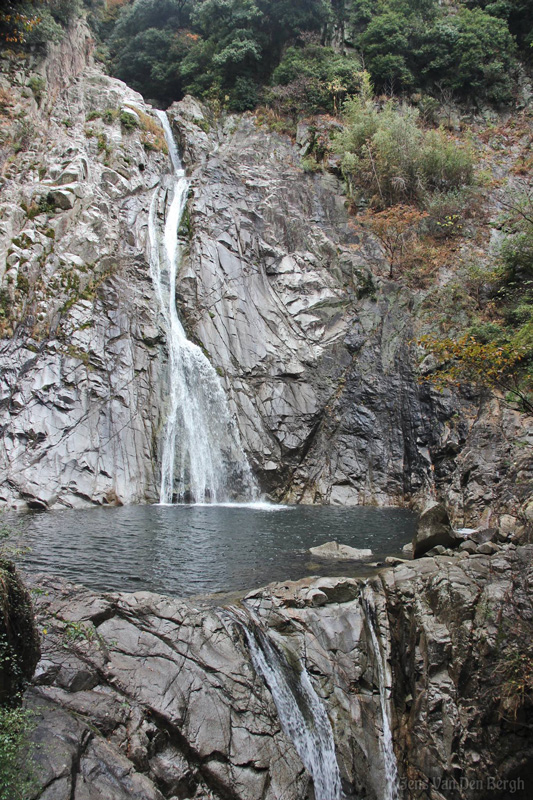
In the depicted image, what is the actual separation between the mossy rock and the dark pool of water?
11.9 ft

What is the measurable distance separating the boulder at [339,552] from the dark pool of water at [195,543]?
356 millimetres

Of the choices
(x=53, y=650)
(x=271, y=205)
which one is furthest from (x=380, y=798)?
(x=271, y=205)

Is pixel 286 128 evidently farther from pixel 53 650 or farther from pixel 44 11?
pixel 53 650

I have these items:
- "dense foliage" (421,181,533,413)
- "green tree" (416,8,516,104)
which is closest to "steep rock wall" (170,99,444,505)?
"dense foliage" (421,181,533,413)

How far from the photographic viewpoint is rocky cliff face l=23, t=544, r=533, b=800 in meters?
4.86

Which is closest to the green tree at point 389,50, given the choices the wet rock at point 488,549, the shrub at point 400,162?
the shrub at point 400,162

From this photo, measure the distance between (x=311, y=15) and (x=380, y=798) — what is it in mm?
50124

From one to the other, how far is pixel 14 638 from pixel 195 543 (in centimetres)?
809

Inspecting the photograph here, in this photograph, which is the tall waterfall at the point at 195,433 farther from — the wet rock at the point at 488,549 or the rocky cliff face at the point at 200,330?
the wet rock at the point at 488,549

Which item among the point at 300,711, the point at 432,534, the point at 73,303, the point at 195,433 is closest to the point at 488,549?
the point at 432,534

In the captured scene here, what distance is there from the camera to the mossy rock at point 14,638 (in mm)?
4441

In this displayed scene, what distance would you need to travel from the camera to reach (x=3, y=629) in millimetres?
4477

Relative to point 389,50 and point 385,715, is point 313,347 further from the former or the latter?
point 389,50

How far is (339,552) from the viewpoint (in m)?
11.3
